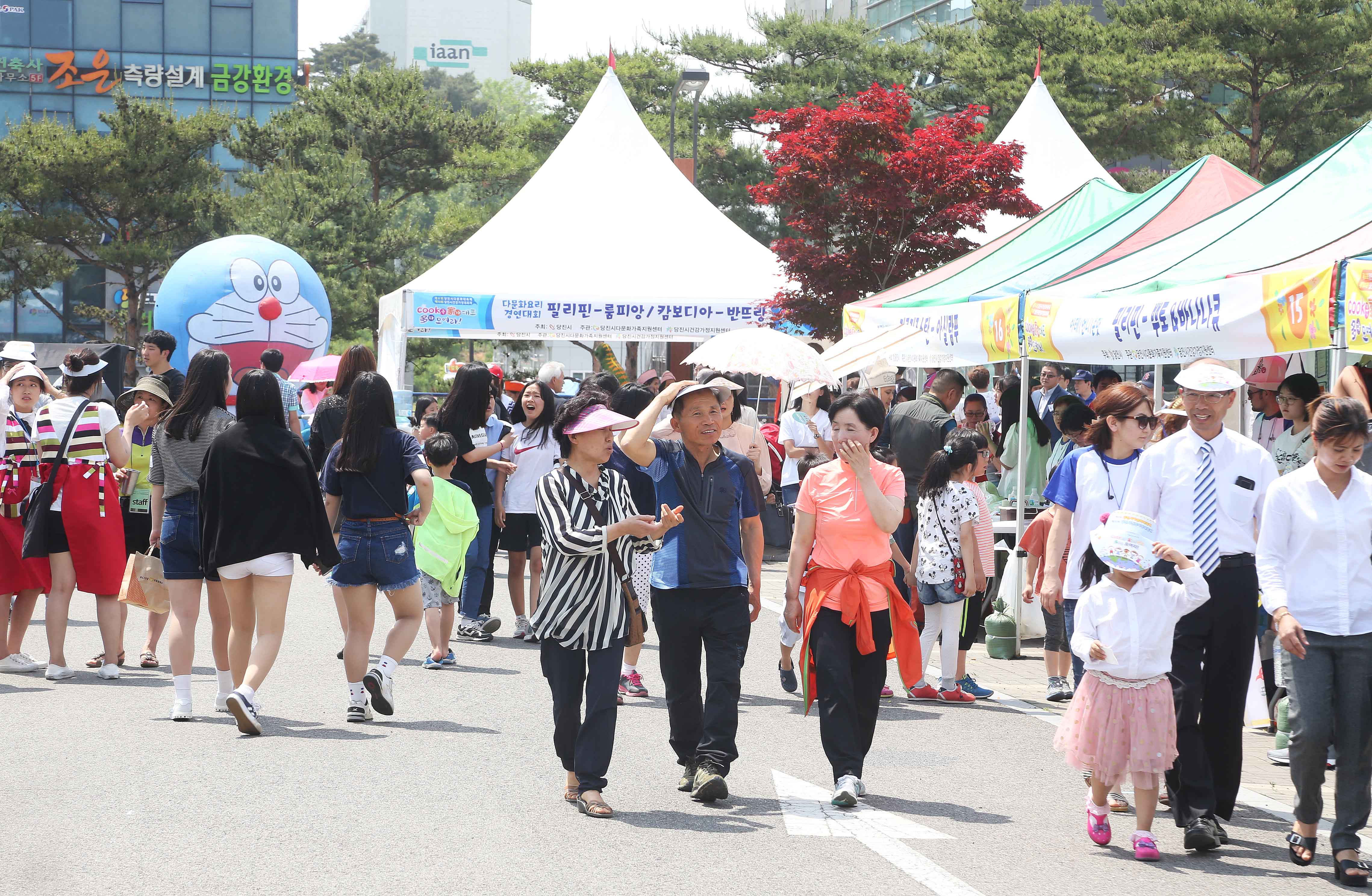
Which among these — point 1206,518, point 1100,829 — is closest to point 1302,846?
point 1100,829

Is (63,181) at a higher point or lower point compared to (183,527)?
higher

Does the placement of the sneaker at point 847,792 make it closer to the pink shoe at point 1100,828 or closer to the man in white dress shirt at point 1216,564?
the pink shoe at point 1100,828

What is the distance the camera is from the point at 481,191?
148ft

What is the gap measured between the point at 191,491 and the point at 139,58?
54.0m

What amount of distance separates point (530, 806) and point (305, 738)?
1756 mm

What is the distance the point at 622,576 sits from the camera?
5922mm

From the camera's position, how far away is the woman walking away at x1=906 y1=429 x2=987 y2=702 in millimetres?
8797

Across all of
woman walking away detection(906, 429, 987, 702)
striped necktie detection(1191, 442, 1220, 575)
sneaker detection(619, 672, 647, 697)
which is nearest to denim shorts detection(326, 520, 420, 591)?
sneaker detection(619, 672, 647, 697)

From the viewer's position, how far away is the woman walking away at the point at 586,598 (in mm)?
5789

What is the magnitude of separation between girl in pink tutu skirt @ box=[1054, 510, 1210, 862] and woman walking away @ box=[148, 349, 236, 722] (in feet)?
14.8

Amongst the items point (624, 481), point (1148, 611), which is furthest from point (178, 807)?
point (1148, 611)

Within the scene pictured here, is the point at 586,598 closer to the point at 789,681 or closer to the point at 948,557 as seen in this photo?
the point at 789,681

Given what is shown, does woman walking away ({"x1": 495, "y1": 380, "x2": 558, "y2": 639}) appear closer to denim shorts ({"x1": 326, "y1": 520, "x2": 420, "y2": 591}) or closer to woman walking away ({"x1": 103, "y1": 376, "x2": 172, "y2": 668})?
woman walking away ({"x1": 103, "y1": 376, "x2": 172, "y2": 668})

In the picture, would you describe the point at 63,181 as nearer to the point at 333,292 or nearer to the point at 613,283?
the point at 333,292
